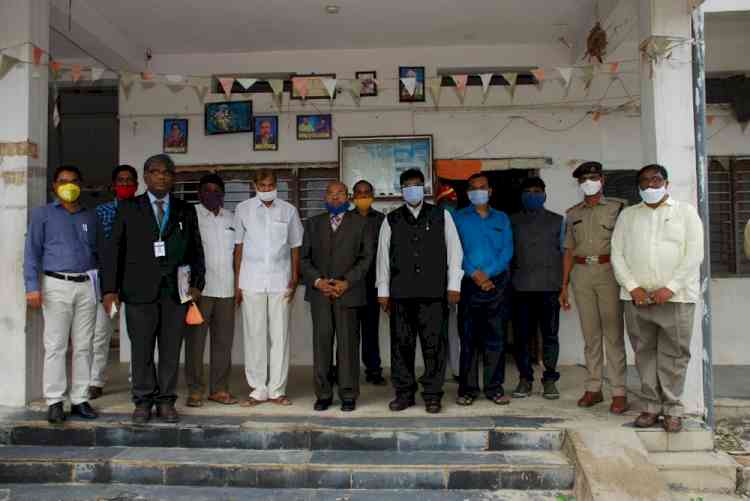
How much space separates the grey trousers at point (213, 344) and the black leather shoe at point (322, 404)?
842mm

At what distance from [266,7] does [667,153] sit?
12.5 ft

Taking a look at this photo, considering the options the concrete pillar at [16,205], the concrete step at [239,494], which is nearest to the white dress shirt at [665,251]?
the concrete step at [239,494]

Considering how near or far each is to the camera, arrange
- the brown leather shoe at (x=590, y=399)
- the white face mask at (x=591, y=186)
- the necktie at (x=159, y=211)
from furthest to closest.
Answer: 1. the brown leather shoe at (x=590, y=399)
2. the white face mask at (x=591, y=186)
3. the necktie at (x=159, y=211)

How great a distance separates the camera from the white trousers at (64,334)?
13.9ft

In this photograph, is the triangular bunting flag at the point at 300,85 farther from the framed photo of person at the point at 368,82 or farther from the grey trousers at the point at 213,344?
the grey trousers at the point at 213,344

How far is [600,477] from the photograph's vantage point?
11.3 feet

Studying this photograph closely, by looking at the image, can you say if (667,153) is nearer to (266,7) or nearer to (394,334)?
(394,334)

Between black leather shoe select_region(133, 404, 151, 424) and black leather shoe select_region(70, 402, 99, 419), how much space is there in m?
0.34

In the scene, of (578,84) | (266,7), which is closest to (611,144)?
(578,84)

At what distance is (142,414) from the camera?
417 cm

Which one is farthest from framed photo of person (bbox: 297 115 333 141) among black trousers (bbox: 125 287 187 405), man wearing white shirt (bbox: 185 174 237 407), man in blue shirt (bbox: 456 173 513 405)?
black trousers (bbox: 125 287 187 405)

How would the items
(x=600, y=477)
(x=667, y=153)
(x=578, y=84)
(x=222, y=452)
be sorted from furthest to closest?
(x=578, y=84) → (x=667, y=153) → (x=222, y=452) → (x=600, y=477)

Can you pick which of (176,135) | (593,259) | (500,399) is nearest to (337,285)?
(500,399)

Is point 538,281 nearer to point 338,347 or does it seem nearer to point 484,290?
point 484,290
